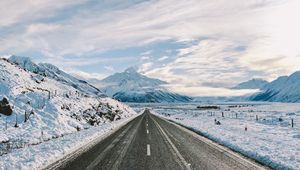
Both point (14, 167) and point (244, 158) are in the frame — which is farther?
point (244, 158)

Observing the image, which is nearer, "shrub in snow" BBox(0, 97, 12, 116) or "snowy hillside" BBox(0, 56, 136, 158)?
"snowy hillside" BBox(0, 56, 136, 158)

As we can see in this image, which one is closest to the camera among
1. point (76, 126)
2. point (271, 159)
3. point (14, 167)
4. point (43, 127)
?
point (14, 167)

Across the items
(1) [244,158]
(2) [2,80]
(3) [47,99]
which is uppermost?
(2) [2,80]

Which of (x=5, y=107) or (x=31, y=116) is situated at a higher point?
(x=5, y=107)

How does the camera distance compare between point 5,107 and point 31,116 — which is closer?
point 5,107

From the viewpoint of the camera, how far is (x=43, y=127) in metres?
22.4

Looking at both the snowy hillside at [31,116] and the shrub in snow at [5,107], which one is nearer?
the snowy hillside at [31,116]

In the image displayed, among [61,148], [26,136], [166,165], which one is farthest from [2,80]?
[166,165]

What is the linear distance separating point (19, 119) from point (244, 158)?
1831 centimetres

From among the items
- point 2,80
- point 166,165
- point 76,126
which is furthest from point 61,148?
point 2,80

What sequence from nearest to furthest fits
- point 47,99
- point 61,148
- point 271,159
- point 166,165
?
point 166,165
point 271,159
point 61,148
point 47,99

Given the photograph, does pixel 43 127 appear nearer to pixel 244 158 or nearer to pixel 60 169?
pixel 60 169

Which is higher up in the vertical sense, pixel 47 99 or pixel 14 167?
pixel 47 99

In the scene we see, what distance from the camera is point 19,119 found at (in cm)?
2309
